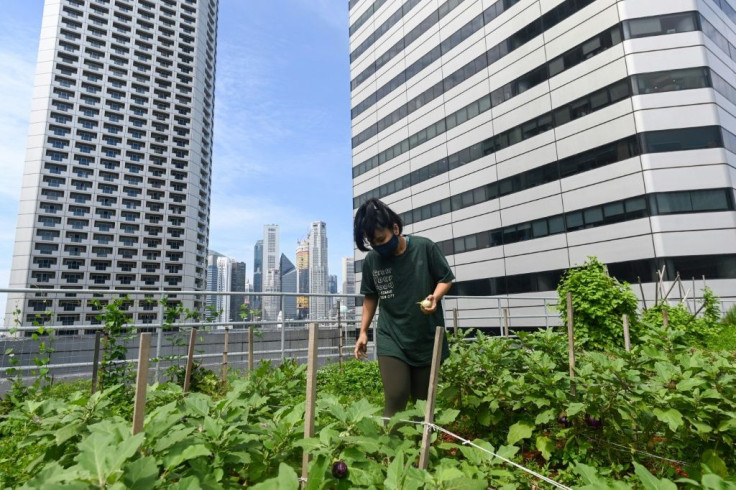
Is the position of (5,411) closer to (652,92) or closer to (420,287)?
(420,287)

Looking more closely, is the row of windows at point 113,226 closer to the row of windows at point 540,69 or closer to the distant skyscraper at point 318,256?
the row of windows at point 540,69

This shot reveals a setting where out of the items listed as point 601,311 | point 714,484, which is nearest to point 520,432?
point 714,484

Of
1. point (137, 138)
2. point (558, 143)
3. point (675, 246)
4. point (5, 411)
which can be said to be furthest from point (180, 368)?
point (137, 138)

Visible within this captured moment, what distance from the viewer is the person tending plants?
2525 millimetres

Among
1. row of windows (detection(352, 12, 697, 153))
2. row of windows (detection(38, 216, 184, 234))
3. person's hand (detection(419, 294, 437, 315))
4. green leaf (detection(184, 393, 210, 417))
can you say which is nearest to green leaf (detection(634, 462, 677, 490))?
person's hand (detection(419, 294, 437, 315))

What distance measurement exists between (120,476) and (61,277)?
67242mm

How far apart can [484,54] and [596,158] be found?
1019 cm

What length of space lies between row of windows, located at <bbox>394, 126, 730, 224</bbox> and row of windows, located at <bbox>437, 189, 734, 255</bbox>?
2.00 meters

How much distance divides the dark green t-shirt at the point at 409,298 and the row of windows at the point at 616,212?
17286mm

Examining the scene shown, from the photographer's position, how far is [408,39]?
2847 centimetres

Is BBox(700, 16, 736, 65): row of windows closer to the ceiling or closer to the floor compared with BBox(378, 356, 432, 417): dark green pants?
closer to the ceiling

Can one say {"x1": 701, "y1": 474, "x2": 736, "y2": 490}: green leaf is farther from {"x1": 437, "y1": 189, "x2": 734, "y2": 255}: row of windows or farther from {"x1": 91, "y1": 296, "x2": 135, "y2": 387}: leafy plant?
{"x1": 437, "y1": 189, "x2": 734, "y2": 255}: row of windows

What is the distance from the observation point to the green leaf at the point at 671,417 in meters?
2.04

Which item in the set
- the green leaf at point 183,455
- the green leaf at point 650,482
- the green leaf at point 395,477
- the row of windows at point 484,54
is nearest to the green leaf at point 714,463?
the green leaf at point 650,482
